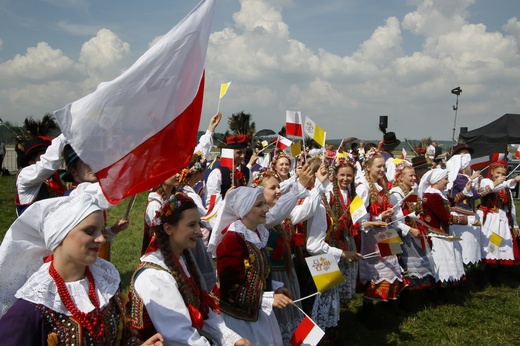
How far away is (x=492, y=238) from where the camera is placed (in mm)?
7301

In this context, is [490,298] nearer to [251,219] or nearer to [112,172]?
[251,219]

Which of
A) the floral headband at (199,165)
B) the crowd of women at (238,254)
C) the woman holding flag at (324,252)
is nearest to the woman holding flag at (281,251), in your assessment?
the crowd of women at (238,254)

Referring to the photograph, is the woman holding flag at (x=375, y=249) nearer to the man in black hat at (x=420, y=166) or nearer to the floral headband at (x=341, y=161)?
the floral headband at (x=341, y=161)

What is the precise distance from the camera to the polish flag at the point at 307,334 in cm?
314

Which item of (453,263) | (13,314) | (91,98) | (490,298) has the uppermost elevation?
(91,98)

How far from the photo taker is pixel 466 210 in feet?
23.7

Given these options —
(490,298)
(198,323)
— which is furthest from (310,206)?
(490,298)

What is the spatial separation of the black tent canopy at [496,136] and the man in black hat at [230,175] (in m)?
8.87

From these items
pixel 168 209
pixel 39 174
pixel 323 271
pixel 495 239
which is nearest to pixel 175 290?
pixel 168 209

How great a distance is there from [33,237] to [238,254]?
1427 mm

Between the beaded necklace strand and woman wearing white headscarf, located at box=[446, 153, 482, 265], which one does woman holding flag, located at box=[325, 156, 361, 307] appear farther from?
the beaded necklace strand

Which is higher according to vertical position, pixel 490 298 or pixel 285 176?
pixel 285 176

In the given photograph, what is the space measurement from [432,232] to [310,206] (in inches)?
102

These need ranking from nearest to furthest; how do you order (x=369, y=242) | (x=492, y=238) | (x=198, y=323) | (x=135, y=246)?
(x=198, y=323)
(x=369, y=242)
(x=492, y=238)
(x=135, y=246)
